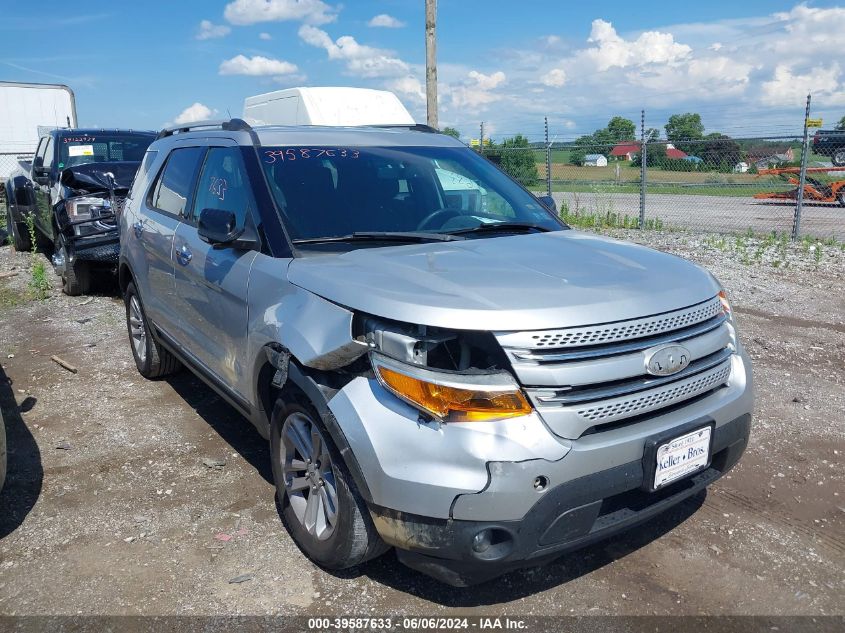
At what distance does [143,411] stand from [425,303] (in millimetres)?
3223

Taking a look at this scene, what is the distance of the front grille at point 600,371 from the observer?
240cm

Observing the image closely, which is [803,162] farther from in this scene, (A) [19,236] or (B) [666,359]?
(A) [19,236]

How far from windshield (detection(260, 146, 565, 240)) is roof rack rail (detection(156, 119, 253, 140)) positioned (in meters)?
0.33

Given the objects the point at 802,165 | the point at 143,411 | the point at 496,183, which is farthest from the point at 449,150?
the point at 802,165

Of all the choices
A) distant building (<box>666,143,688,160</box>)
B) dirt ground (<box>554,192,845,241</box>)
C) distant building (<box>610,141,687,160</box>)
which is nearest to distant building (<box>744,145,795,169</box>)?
dirt ground (<box>554,192,845,241</box>)

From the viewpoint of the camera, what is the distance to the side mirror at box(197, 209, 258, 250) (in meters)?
3.32

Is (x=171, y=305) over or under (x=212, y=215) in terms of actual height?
under

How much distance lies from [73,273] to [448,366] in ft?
23.0

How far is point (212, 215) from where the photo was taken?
11.1 feet

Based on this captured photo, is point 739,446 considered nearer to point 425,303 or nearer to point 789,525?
point 789,525

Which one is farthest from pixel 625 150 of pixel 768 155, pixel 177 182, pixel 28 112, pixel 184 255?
pixel 28 112

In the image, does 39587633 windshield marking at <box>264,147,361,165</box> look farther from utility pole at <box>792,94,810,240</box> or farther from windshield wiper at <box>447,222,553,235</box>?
utility pole at <box>792,94,810,240</box>

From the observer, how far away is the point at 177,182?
4.56 m

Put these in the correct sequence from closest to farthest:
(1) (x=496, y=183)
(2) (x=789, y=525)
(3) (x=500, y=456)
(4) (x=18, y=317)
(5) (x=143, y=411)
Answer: (3) (x=500, y=456)
(2) (x=789, y=525)
(1) (x=496, y=183)
(5) (x=143, y=411)
(4) (x=18, y=317)
